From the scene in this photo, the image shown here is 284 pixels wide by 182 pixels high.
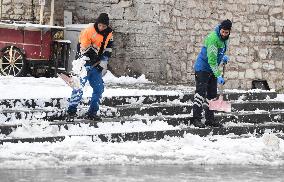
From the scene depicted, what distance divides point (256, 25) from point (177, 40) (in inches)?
93.4

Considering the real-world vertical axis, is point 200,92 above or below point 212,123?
above

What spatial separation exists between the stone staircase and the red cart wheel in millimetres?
4509

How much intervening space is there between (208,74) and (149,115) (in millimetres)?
1214

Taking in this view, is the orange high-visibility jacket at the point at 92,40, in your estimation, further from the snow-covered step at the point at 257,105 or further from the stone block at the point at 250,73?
the stone block at the point at 250,73

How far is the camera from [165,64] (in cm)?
1806

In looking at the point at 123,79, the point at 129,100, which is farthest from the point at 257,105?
the point at 123,79

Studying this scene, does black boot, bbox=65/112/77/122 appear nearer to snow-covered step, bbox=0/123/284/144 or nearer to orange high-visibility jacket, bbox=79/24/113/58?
snow-covered step, bbox=0/123/284/144

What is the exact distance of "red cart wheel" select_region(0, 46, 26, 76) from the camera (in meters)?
15.8

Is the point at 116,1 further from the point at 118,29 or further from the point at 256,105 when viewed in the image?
the point at 256,105

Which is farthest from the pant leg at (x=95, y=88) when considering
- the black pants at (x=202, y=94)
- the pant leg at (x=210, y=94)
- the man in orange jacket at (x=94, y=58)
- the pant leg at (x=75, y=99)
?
the pant leg at (x=210, y=94)

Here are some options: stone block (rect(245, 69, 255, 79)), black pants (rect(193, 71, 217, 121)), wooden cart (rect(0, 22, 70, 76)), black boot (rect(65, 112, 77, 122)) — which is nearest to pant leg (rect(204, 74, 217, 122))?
black pants (rect(193, 71, 217, 121))

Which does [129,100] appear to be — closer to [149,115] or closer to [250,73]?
[149,115]

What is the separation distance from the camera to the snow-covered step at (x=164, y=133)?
976cm

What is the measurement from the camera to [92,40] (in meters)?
11.0
